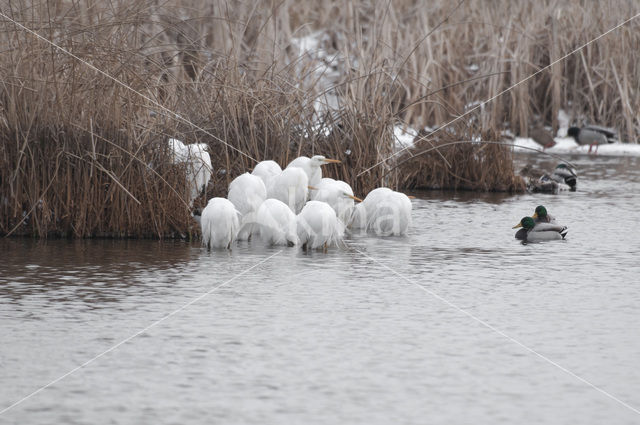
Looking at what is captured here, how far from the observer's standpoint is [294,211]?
877cm

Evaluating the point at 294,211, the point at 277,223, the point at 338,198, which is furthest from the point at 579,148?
the point at 277,223

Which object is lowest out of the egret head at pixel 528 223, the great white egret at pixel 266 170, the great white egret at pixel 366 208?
the egret head at pixel 528 223

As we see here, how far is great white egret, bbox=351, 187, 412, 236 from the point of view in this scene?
866cm

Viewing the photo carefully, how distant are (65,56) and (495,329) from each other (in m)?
4.34

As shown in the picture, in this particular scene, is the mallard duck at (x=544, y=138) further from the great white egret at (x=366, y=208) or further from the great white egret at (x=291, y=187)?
the great white egret at (x=291, y=187)

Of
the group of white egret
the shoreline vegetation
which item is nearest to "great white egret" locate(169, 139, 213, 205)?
the shoreline vegetation

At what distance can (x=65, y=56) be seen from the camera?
326 inches

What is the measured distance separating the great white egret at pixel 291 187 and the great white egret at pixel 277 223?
538 mm

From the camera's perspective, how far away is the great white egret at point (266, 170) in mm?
8958

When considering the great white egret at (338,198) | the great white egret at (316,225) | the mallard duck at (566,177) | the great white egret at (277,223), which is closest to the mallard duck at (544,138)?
the mallard duck at (566,177)

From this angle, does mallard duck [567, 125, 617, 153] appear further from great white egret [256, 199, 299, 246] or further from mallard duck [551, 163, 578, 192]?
great white egret [256, 199, 299, 246]

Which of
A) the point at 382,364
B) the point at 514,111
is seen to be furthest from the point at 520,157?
the point at 382,364

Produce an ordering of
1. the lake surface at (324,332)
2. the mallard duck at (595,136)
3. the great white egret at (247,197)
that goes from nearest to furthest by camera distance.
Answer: the lake surface at (324,332) < the great white egret at (247,197) < the mallard duck at (595,136)

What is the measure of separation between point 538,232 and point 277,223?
2.05 metres
